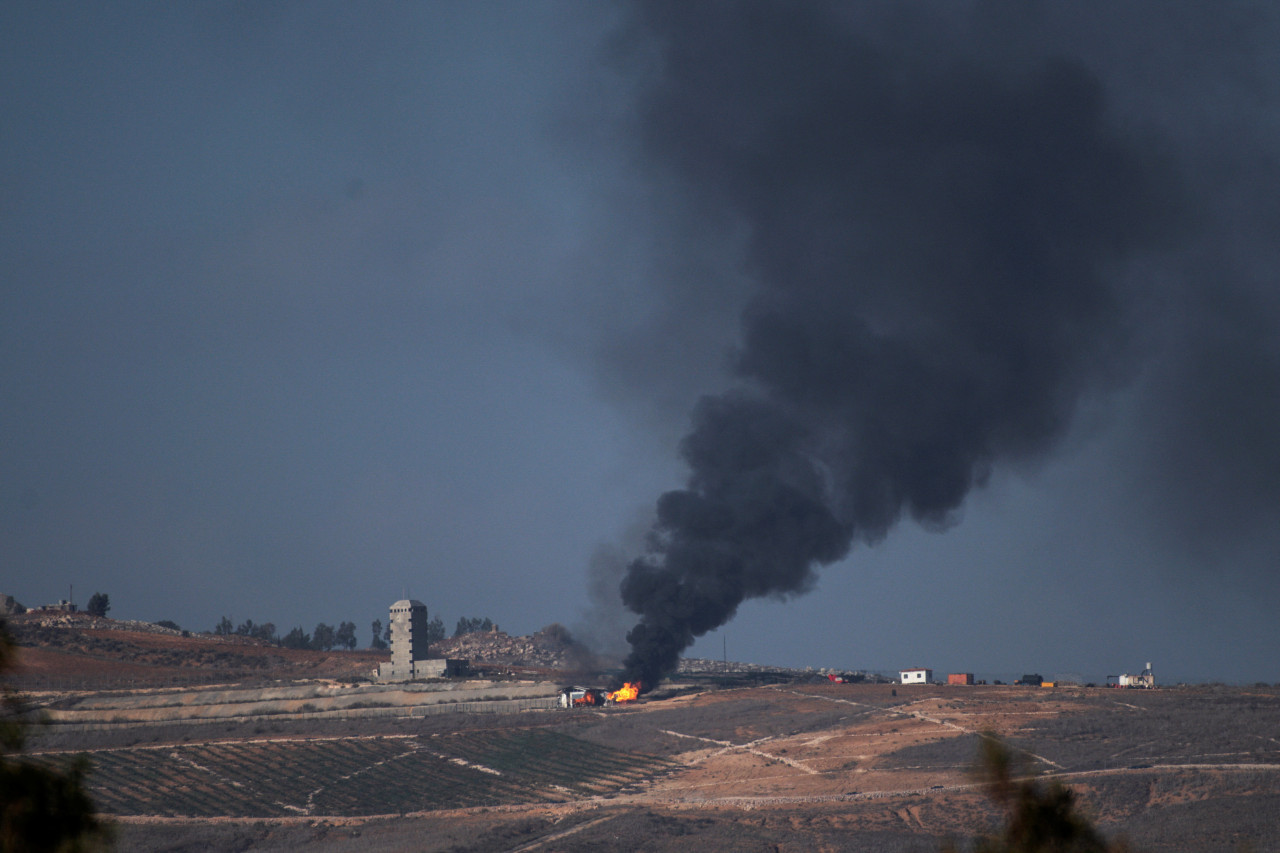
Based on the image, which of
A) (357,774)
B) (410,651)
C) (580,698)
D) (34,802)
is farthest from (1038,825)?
(410,651)

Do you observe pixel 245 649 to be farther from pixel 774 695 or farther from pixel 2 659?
pixel 2 659

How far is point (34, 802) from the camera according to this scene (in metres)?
10.4

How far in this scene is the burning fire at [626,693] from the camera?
295 ft

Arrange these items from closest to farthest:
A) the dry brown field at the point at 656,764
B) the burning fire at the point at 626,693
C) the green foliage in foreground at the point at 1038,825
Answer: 1. the green foliage in foreground at the point at 1038,825
2. the dry brown field at the point at 656,764
3. the burning fire at the point at 626,693

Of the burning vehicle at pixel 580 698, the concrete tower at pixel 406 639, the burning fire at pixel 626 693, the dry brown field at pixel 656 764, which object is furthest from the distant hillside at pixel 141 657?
the burning fire at pixel 626 693

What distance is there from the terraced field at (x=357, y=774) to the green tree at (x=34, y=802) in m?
47.4

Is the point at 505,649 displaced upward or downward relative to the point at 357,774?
upward

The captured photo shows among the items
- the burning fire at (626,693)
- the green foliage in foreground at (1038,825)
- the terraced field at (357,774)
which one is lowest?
the terraced field at (357,774)

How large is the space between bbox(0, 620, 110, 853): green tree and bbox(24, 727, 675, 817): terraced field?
47.4 metres

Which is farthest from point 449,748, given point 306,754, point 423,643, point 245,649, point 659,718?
point 245,649

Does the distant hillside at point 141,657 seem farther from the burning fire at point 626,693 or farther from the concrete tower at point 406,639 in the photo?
the burning fire at point 626,693

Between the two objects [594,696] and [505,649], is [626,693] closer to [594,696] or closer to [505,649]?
[594,696]

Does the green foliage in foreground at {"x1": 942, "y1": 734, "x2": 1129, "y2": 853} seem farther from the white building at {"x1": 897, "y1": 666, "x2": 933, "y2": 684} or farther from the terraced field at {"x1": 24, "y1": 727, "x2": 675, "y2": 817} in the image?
the white building at {"x1": 897, "y1": 666, "x2": 933, "y2": 684}

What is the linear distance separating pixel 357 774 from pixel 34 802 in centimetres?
5600
